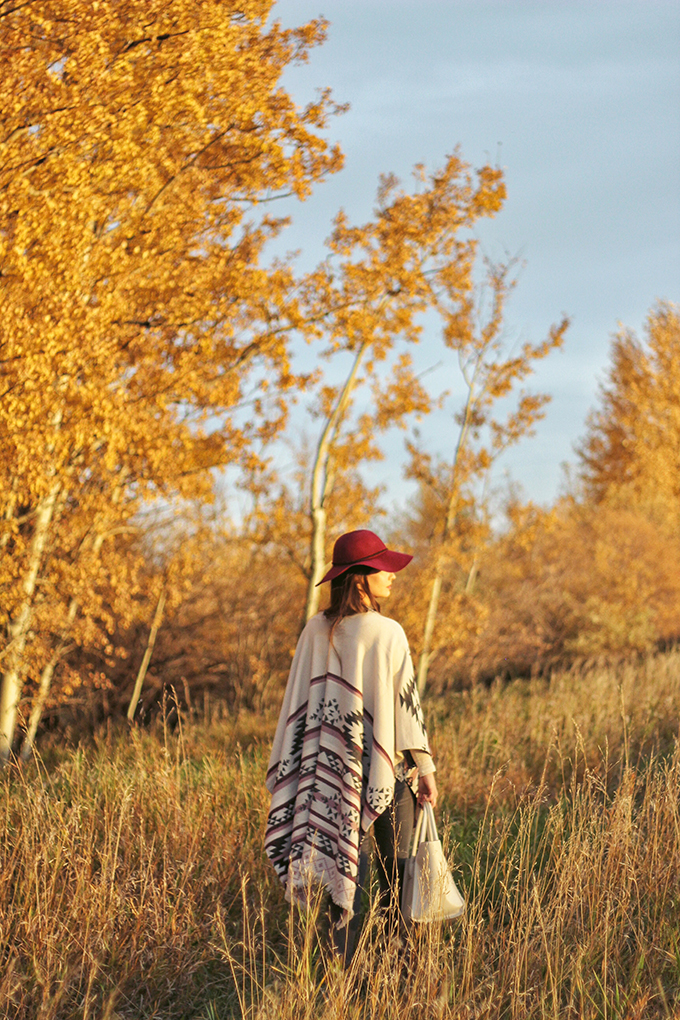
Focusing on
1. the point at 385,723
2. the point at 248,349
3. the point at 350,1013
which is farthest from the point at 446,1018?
the point at 248,349

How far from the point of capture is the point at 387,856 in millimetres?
3037

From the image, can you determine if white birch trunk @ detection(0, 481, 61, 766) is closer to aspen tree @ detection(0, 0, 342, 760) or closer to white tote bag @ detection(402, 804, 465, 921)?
aspen tree @ detection(0, 0, 342, 760)

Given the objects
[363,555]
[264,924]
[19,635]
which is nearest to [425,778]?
[363,555]

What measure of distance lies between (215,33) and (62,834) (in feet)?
14.1

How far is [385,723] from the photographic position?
2912 millimetres

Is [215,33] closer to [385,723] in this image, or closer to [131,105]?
[131,105]

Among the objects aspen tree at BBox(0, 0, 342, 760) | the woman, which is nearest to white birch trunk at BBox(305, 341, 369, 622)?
aspen tree at BBox(0, 0, 342, 760)

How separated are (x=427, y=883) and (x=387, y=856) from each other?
0.29m

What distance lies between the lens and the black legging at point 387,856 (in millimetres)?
2885

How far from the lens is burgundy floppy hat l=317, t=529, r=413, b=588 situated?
299cm

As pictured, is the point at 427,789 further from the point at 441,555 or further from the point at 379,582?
the point at 441,555

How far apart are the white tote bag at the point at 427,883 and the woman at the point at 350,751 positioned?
6cm

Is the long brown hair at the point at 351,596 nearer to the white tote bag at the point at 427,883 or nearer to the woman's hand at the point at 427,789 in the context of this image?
the woman's hand at the point at 427,789

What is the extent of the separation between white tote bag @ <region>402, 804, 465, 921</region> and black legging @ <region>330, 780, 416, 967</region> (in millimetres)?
54
